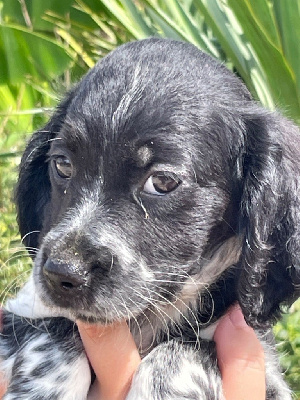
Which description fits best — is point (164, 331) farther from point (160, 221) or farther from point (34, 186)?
point (34, 186)

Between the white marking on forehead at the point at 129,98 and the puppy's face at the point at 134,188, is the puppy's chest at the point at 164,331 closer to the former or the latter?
the puppy's face at the point at 134,188

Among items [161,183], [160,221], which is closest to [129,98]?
[161,183]

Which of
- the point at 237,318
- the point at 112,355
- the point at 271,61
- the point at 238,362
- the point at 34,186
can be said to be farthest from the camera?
the point at 271,61

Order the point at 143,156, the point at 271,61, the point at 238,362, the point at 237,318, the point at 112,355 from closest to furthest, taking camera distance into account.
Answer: the point at 143,156 < the point at 112,355 < the point at 238,362 < the point at 237,318 < the point at 271,61

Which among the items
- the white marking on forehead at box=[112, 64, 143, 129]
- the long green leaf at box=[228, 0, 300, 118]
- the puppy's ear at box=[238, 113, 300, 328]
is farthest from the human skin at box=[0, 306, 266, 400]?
the long green leaf at box=[228, 0, 300, 118]

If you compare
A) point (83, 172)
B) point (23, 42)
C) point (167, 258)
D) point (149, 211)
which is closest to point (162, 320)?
point (167, 258)

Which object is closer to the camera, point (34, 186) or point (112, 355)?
point (112, 355)
